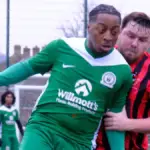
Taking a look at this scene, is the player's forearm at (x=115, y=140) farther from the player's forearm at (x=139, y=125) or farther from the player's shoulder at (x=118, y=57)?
the player's shoulder at (x=118, y=57)

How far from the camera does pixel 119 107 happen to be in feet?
12.2

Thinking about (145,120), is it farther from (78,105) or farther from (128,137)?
(78,105)

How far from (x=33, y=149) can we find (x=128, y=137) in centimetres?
95

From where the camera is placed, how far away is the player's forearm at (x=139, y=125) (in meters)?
3.83

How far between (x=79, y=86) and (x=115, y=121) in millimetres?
381

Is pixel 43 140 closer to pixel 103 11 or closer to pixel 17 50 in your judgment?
pixel 103 11

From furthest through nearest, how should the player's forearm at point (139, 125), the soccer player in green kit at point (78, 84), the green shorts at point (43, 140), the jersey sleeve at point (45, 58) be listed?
the player's forearm at point (139, 125) < the jersey sleeve at point (45, 58) < the soccer player in green kit at point (78, 84) < the green shorts at point (43, 140)

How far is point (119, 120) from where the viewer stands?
147 inches

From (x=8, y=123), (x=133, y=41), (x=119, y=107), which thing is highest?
(x=133, y=41)

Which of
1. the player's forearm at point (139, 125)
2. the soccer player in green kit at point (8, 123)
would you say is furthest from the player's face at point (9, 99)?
the player's forearm at point (139, 125)

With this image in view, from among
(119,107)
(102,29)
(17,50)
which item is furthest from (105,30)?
(17,50)

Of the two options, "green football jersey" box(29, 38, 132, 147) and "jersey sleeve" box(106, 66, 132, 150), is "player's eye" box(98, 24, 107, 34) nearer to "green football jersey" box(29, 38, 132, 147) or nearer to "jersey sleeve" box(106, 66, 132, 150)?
"green football jersey" box(29, 38, 132, 147)

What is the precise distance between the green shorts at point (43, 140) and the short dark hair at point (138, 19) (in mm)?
978

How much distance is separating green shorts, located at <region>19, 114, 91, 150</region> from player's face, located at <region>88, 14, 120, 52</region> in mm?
604
